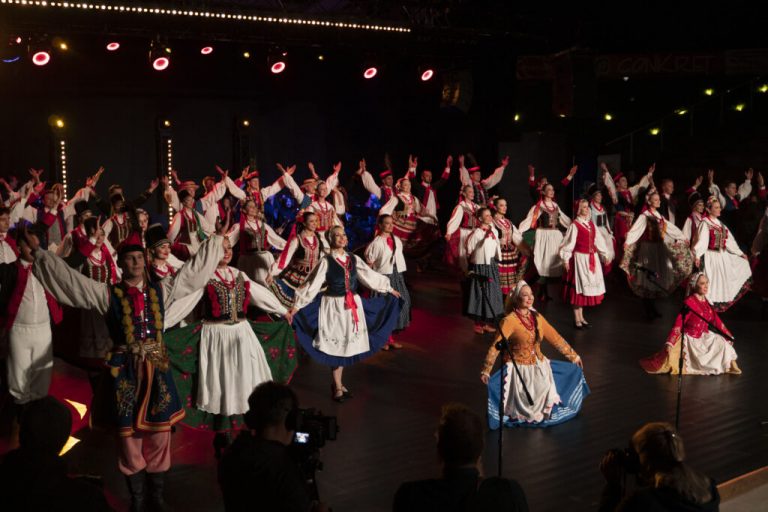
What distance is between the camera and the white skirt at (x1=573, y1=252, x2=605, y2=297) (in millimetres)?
9328

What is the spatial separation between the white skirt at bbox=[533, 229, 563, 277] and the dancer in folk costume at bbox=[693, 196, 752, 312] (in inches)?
63.1

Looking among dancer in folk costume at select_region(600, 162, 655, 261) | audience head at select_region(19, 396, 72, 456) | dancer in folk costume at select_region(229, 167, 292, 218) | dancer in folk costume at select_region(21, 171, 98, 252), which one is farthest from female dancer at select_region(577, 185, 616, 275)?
audience head at select_region(19, 396, 72, 456)

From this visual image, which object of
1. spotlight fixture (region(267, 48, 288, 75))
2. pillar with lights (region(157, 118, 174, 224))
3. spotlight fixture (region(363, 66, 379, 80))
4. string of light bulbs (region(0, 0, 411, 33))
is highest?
string of light bulbs (region(0, 0, 411, 33))

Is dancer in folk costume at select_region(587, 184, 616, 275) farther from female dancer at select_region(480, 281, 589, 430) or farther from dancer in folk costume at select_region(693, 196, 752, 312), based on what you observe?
female dancer at select_region(480, 281, 589, 430)

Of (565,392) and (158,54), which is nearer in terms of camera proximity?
(565,392)

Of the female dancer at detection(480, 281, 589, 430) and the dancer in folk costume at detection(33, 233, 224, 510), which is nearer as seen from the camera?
the dancer in folk costume at detection(33, 233, 224, 510)

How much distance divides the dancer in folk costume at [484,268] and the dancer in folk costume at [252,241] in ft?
6.66

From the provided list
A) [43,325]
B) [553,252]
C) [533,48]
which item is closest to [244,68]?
[533,48]

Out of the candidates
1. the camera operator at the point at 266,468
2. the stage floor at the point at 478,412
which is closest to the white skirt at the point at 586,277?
the stage floor at the point at 478,412

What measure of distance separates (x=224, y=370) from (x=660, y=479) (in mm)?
3248

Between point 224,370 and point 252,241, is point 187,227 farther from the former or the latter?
point 224,370

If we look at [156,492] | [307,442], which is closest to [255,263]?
[156,492]

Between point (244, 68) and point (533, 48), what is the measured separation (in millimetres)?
5056

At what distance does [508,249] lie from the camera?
30.9 ft
